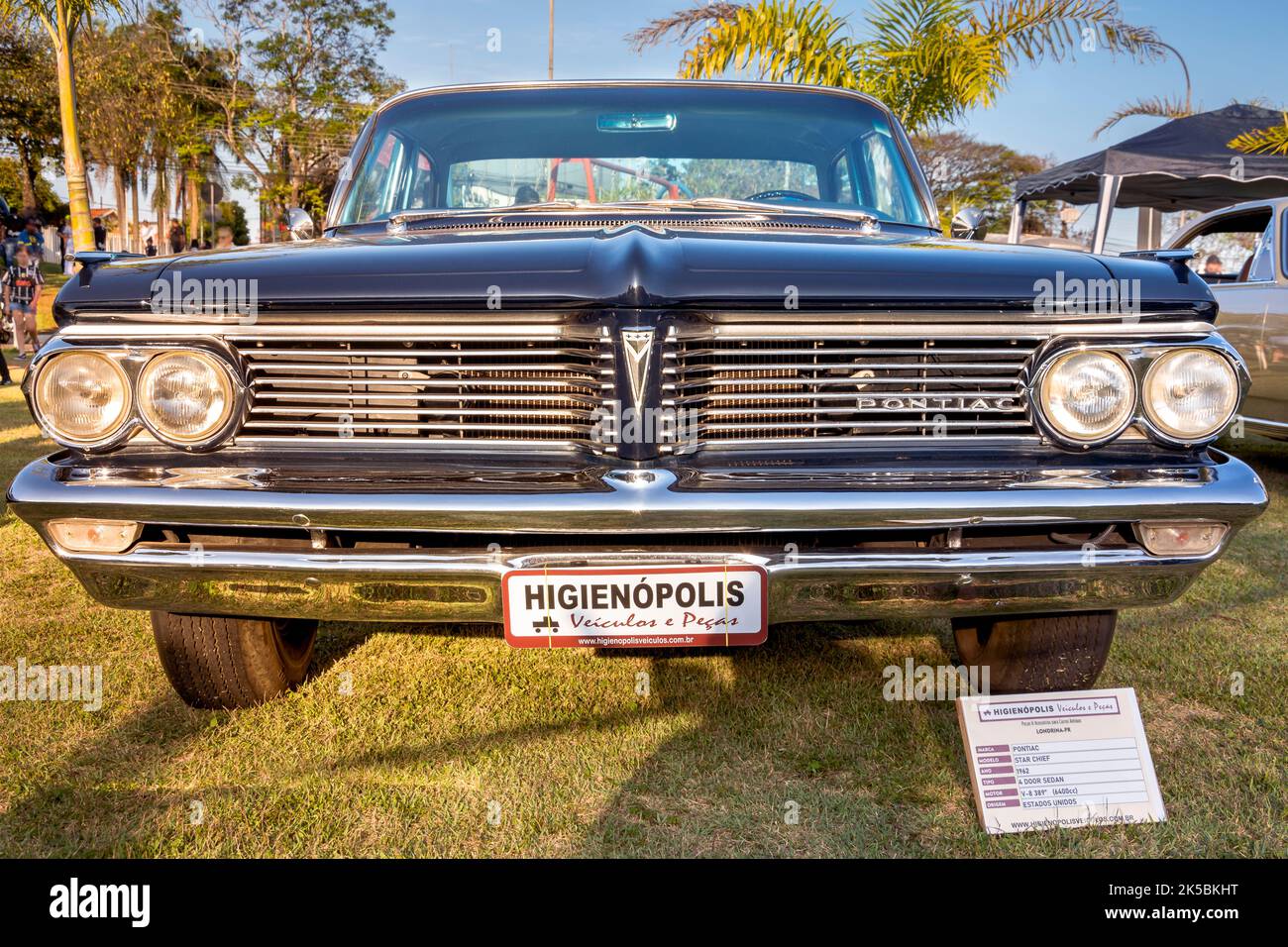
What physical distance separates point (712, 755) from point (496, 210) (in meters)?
1.73

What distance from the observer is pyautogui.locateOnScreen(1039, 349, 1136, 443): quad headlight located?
2123mm

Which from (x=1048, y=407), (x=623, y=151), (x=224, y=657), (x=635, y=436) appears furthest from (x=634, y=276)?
(x=224, y=657)

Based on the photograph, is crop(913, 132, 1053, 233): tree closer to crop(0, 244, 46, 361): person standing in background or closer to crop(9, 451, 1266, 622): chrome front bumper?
crop(0, 244, 46, 361): person standing in background

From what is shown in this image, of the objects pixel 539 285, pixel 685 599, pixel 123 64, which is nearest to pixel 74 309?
pixel 539 285

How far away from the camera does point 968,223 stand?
3.39 meters

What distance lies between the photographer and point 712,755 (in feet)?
8.42

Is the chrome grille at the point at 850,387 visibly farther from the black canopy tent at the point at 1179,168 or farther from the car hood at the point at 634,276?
the black canopy tent at the point at 1179,168

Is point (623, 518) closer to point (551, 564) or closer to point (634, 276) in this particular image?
point (551, 564)

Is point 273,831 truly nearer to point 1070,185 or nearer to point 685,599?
point 685,599

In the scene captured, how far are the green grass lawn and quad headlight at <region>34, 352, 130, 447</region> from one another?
916 millimetres

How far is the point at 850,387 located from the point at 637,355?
1.61ft

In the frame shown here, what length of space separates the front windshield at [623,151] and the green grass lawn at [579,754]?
153 centimetres

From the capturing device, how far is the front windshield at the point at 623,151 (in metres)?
3.29
